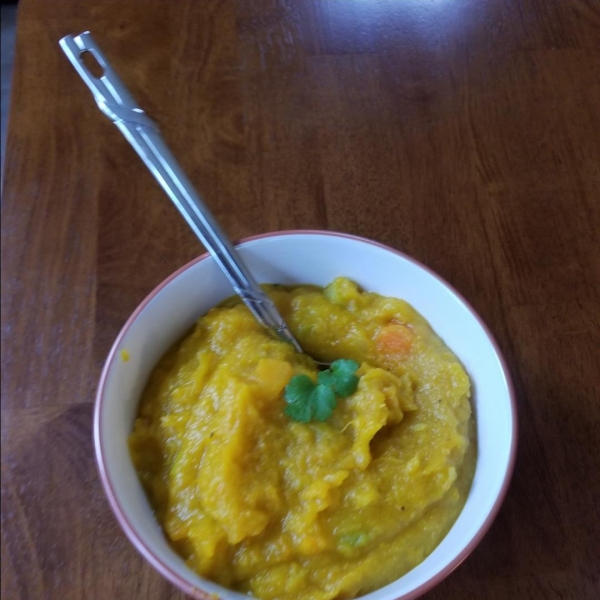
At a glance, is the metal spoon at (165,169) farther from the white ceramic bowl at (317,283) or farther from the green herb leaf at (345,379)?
the green herb leaf at (345,379)

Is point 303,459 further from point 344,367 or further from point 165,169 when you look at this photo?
point 165,169

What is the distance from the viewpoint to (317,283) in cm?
114

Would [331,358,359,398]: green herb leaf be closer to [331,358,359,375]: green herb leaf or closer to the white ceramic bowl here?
[331,358,359,375]: green herb leaf

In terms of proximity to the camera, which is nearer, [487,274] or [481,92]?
[487,274]

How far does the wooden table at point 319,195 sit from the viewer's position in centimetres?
109

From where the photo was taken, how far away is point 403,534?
0.90 metres

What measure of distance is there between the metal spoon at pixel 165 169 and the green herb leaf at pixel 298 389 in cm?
15

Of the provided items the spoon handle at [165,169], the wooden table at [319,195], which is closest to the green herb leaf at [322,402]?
the spoon handle at [165,169]

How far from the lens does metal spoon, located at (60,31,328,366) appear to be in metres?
0.97

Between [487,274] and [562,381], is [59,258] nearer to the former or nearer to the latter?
[487,274]

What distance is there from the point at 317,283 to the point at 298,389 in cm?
26

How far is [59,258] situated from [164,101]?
447mm

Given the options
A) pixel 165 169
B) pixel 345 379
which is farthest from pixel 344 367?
pixel 165 169

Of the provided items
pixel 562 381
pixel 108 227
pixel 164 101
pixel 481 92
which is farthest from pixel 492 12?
pixel 108 227
